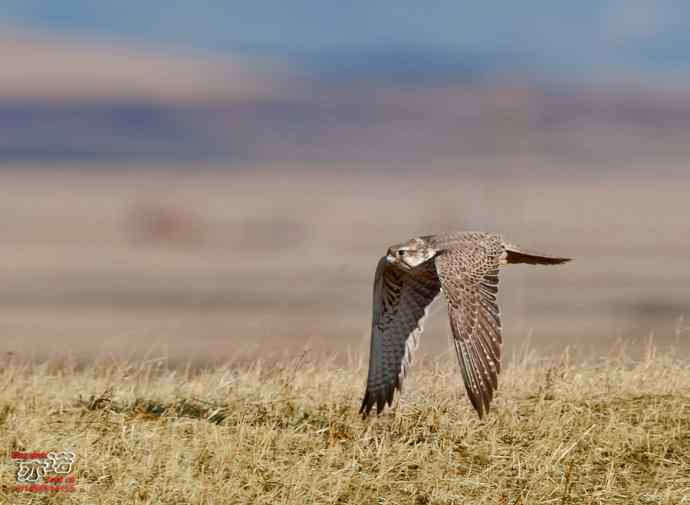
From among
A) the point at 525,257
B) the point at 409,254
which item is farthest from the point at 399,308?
the point at 525,257

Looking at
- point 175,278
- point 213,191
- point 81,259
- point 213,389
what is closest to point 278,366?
point 213,389

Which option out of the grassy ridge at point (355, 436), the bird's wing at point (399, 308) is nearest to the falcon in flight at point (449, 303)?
the bird's wing at point (399, 308)

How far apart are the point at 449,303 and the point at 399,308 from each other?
88 centimetres

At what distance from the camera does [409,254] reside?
8.26m

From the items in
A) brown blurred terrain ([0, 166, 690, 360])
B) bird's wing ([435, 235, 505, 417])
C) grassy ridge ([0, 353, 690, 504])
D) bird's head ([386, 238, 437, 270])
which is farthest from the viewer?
brown blurred terrain ([0, 166, 690, 360])

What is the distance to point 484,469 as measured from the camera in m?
7.06

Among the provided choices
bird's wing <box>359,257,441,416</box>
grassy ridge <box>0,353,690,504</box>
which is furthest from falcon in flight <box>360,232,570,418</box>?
grassy ridge <box>0,353,690,504</box>

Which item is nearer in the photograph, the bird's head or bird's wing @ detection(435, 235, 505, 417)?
bird's wing @ detection(435, 235, 505, 417)

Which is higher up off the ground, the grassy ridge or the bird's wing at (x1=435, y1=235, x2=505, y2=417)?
the bird's wing at (x1=435, y1=235, x2=505, y2=417)

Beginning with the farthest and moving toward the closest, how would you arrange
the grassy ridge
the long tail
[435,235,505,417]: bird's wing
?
the long tail < [435,235,505,417]: bird's wing < the grassy ridge

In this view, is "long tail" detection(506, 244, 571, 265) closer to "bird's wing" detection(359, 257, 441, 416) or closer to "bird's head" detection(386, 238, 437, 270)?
"bird's wing" detection(359, 257, 441, 416)

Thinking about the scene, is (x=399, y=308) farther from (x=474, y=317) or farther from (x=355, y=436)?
(x=355, y=436)

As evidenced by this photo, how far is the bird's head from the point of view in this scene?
822cm

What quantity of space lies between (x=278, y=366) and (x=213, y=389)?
1.36ft
